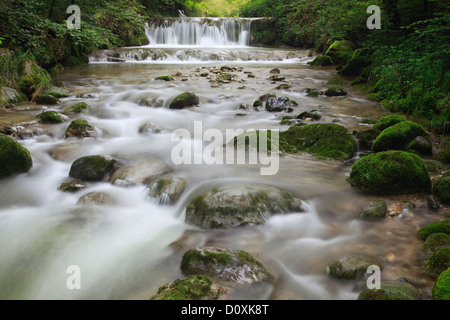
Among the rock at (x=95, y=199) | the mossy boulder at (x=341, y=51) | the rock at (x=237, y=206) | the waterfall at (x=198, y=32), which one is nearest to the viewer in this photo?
the rock at (x=237, y=206)

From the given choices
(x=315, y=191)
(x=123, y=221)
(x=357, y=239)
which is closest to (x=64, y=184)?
(x=123, y=221)

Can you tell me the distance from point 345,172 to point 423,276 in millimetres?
2332

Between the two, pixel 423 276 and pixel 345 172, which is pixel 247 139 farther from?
pixel 423 276

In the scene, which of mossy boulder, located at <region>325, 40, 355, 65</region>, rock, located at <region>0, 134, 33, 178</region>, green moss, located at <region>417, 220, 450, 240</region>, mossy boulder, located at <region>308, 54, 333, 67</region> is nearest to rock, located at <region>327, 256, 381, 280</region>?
green moss, located at <region>417, 220, 450, 240</region>

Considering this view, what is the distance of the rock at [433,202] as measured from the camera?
3.62 metres

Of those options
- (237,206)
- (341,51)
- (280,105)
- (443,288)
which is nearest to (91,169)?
(237,206)

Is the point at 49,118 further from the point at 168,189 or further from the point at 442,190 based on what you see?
the point at 442,190

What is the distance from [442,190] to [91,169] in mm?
4777

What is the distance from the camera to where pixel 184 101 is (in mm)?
8688

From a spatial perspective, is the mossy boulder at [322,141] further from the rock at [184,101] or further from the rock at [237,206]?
the rock at [184,101]

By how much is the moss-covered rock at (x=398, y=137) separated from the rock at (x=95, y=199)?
435cm

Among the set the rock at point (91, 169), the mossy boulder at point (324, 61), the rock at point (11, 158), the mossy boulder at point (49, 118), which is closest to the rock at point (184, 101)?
the mossy boulder at point (49, 118)

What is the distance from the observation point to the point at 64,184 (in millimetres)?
4492

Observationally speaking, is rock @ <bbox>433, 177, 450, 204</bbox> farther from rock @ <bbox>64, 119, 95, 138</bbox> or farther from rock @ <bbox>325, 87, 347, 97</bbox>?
rock @ <bbox>325, 87, 347, 97</bbox>
